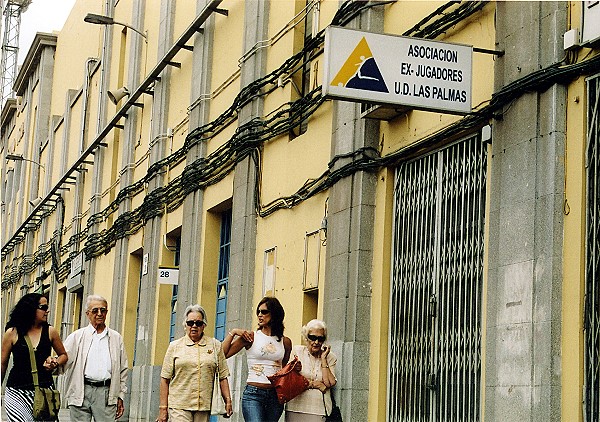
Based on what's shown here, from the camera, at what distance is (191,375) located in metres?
11.5

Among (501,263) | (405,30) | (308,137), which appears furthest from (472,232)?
(308,137)

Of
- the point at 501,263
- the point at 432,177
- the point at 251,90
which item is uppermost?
the point at 251,90

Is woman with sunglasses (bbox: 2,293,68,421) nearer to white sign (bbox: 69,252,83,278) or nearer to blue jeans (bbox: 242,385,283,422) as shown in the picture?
blue jeans (bbox: 242,385,283,422)

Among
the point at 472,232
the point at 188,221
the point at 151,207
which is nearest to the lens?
the point at 472,232

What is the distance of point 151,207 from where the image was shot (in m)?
24.5

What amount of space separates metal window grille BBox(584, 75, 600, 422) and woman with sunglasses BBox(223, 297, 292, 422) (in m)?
3.69

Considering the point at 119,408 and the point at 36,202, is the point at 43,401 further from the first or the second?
the point at 36,202

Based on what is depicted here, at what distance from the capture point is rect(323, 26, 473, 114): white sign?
1067 centimetres

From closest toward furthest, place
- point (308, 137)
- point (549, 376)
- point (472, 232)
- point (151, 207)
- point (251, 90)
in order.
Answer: point (549, 376) → point (472, 232) → point (308, 137) → point (251, 90) → point (151, 207)

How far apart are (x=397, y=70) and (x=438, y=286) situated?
90.4 inches

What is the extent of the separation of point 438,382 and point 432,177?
2.10 meters

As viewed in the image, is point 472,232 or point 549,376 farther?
point 472,232

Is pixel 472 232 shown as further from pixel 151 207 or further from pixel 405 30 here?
pixel 151 207

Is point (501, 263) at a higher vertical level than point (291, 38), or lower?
lower
